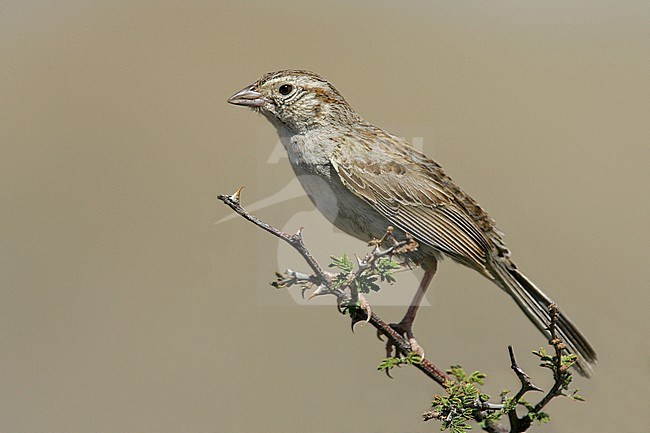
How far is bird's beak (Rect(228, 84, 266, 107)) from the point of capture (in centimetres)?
238

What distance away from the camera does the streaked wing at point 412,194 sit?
2547 mm

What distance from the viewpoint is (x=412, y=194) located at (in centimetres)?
266

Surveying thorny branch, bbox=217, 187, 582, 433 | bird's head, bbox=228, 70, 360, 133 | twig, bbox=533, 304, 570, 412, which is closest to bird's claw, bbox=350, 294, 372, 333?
thorny branch, bbox=217, 187, 582, 433

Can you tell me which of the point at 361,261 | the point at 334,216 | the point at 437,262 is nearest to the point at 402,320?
the point at 437,262

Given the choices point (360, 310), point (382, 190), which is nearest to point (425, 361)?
point (360, 310)

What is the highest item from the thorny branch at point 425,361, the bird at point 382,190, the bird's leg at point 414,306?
the bird at point 382,190

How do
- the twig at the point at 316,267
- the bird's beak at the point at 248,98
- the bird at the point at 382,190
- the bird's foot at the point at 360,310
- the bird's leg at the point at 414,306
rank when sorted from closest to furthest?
1. the twig at the point at 316,267
2. the bird's foot at the point at 360,310
3. the bird's beak at the point at 248,98
4. the bird at the point at 382,190
5. the bird's leg at the point at 414,306

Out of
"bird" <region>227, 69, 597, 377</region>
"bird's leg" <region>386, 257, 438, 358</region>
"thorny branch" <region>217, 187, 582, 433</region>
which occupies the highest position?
"bird" <region>227, 69, 597, 377</region>

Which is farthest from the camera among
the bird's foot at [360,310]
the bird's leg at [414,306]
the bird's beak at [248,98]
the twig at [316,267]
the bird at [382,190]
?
the bird's leg at [414,306]

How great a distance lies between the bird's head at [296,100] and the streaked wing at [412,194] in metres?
0.12

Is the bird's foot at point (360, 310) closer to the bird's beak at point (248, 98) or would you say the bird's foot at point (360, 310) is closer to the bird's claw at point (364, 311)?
the bird's claw at point (364, 311)

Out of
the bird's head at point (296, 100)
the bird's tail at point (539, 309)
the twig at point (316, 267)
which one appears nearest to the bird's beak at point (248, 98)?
the bird's head at point (296, 100)

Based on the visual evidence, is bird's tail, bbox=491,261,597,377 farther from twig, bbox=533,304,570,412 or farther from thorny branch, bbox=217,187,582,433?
twig, bbox=533,304,570,412

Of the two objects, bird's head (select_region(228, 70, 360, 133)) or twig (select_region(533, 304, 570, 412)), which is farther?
bird's head (select_region(228, 70, 360, 133))
